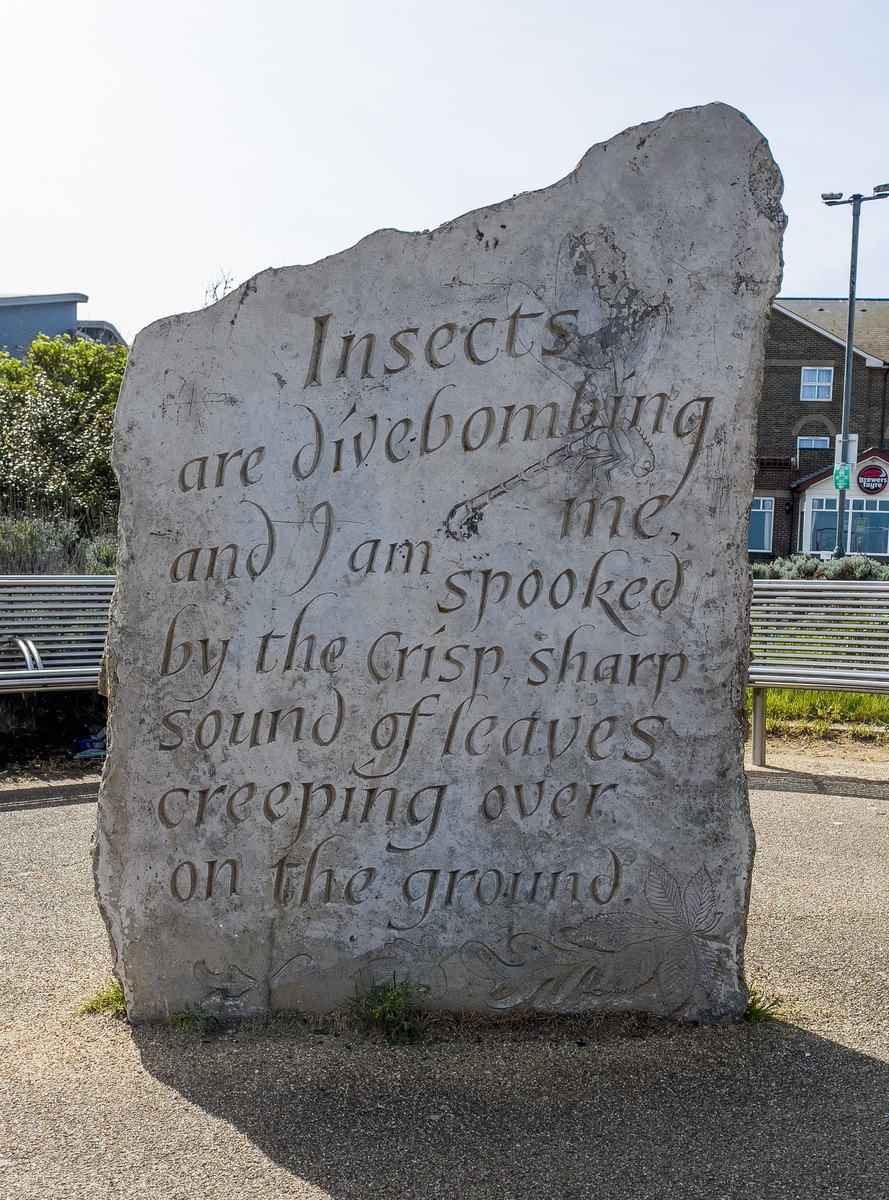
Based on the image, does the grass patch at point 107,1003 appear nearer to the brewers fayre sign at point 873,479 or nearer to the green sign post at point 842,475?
the green sign post at point 842,475

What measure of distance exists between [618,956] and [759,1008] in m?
0.50

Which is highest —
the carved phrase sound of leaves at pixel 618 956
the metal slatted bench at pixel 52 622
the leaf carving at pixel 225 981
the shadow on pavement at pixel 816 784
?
the metal slatted bench at pixel 52 622

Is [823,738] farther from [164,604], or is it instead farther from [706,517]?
[164,604]

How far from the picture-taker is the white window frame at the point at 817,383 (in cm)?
3562

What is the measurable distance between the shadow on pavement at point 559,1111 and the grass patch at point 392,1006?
0.22ft

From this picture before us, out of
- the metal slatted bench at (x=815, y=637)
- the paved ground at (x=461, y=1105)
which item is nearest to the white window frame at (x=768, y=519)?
the metal slatted bench at (x=815, y=637)

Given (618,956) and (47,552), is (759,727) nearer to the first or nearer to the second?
(618,956)

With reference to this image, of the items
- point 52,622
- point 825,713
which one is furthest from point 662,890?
point 825,713

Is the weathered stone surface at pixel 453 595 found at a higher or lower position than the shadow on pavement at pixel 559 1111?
higher

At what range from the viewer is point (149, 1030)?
3.45m

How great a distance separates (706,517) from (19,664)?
5475 mm

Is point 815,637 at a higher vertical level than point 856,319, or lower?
lower

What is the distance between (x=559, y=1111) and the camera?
2969 mm

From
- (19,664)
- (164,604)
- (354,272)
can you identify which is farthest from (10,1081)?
(19,664)
